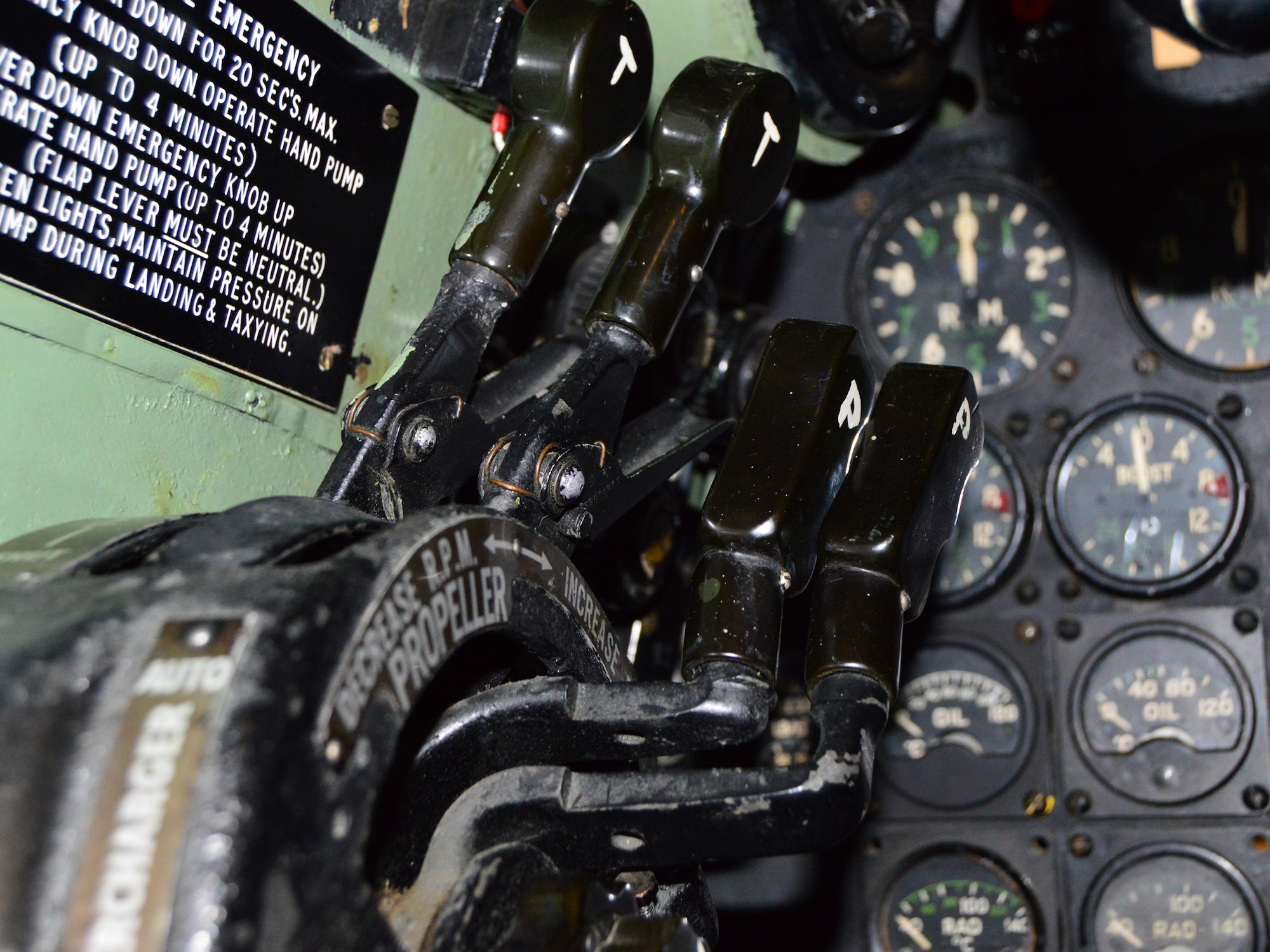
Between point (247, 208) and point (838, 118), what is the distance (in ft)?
2.94

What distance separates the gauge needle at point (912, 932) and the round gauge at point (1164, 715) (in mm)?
373

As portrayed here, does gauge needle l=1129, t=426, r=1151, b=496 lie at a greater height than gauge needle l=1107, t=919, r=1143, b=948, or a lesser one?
greater

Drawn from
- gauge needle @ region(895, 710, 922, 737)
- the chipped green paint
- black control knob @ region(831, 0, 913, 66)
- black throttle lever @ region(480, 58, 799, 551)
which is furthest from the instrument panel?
black throttle lever @ region(480, 58, 799, 551)

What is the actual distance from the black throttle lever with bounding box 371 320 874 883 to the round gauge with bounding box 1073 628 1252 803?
1184 mm

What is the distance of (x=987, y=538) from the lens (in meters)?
2.04

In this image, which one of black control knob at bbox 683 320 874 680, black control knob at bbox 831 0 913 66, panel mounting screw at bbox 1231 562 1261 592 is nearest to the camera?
black control knob at bbox 683 320 874 680

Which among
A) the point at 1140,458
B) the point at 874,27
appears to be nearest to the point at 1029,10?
the point at 874,27

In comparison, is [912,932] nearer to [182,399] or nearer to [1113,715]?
[1113,715]

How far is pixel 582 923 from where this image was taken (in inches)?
27.4

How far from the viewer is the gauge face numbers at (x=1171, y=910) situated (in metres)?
1.79

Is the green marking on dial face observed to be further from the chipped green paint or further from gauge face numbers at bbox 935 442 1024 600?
the chipped green paint

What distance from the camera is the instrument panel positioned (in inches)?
73.1

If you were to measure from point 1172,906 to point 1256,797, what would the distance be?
20 centimetres

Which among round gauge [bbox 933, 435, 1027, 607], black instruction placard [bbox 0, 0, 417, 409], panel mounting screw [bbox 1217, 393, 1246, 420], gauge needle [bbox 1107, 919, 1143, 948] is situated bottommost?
gauge needle [bbox 1107, 919, 1143, 948]
